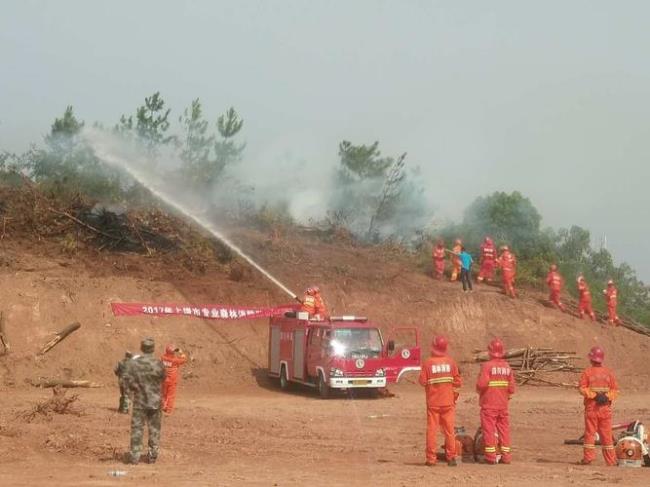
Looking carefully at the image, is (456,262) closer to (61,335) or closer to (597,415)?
(61,335)

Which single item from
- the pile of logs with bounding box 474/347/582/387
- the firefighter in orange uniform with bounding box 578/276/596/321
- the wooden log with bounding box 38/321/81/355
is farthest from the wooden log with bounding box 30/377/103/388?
the firefighter in orange uniform with bounding box 578/276/596/321

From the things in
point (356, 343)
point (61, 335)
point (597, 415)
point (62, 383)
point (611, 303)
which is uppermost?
point (611, 303)

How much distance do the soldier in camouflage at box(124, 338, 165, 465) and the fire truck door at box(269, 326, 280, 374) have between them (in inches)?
558

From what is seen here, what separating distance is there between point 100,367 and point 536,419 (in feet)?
42.4

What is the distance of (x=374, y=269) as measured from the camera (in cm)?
3494

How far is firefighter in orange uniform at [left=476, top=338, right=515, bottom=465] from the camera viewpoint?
42.0ft

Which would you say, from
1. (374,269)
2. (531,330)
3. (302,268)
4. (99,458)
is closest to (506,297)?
(531,330)

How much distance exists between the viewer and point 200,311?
29609mm

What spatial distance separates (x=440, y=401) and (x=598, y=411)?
8.02ft

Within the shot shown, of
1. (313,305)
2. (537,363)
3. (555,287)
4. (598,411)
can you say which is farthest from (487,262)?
(598,411)

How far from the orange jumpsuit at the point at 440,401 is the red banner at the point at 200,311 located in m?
14.8

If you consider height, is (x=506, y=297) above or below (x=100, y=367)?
above

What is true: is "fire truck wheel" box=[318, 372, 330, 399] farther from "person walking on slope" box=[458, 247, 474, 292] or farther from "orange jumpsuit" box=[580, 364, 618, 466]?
"person walking on slope" box=[458, 247, 474, 292]

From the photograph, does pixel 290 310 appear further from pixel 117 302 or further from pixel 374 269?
pixel 374 269
